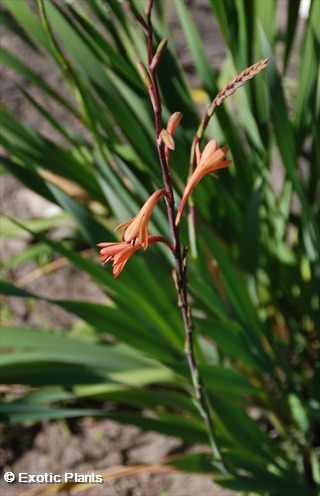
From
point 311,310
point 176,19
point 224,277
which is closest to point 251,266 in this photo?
point 224,277

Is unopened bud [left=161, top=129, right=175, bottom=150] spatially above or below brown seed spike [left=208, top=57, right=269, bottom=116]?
below

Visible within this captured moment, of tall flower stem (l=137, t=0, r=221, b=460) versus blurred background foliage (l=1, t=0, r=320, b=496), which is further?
blurred background foliage (l=1, t=0, r=320, b=496)

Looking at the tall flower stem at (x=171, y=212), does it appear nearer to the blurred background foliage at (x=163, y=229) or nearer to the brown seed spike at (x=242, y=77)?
the brown seed spike at (x=242, y=77)

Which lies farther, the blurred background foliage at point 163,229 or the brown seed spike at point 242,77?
the blurred background foliage at point 163,229

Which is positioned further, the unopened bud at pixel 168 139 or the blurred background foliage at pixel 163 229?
the blurred background foliage at pixel 163 229

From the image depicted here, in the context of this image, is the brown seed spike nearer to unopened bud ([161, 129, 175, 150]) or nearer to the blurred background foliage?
unopened bud ([161, 129, 175, 150])

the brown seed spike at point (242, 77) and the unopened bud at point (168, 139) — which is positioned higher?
the brown seed spike at point (242, 77)

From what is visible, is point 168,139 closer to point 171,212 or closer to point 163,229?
point 171,212

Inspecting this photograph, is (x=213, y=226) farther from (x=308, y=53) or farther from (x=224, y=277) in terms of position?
(x=308, y=53)

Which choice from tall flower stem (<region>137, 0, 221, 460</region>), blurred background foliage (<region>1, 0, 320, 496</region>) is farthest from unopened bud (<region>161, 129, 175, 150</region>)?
blurred background foliage (<region>1, 0, 320, 496</region>)

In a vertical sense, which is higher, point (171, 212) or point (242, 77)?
point (242, 77)

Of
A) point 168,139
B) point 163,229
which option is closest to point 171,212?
point 168,139

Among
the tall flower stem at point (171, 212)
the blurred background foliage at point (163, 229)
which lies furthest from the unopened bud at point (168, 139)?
the blurred background foliage at point (163, 229)
